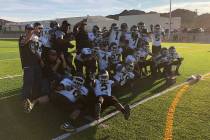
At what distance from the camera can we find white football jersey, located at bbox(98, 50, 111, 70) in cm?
1068

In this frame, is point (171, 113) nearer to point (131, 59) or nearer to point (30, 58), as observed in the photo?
point (131, 59)

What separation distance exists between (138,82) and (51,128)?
5.13 meters

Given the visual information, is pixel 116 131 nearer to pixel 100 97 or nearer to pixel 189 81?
pixel 100 97

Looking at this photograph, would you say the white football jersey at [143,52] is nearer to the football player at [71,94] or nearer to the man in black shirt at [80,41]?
the man in black shirt at [80,41]

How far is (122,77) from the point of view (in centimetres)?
1020

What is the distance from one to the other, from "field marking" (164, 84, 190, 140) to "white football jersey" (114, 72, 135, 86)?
1.52 metres

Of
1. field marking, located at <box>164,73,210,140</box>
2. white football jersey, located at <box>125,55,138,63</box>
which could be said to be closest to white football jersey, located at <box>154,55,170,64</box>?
white football jersey, located at <box>125,55,138,63</box>

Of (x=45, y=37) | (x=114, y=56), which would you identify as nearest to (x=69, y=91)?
(x=45, y=37)

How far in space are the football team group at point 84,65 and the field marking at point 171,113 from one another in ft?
2.85

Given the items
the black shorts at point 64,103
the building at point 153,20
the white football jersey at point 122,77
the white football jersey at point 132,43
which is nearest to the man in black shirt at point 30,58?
the black shorts at point 64,103

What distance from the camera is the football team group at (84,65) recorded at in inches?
302

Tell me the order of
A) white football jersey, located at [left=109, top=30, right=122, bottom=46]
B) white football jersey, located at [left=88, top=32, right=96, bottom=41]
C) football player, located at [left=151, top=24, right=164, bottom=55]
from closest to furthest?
white football jersey, located at [left=88, top=32, right=96, bottom=41]
white football jersey, located at [left=109, top=30, right=122, bottom=46]
football player, located at [left=151, top=24, right=164, bottom=55]

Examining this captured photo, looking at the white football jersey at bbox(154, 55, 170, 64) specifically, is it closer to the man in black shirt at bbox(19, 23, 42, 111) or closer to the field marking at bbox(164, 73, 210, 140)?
the field marking at bbox(164, 73, 210, 140)

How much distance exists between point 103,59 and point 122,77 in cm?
92
